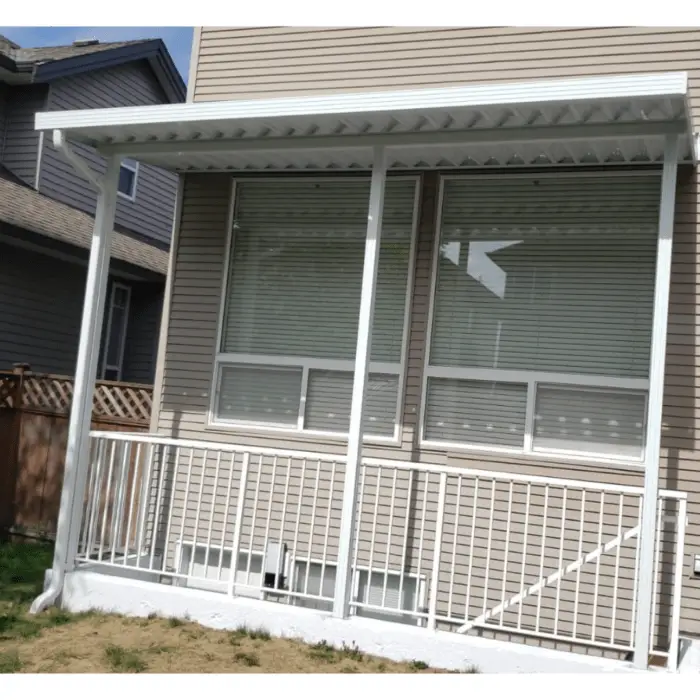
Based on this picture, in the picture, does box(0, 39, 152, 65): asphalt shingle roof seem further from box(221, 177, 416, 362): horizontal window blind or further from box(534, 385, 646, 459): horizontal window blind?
box(534, 385, 646, 459): horizontal window blind

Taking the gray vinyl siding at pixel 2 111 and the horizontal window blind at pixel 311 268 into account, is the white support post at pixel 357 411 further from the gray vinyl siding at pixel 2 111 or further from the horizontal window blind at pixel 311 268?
the gray vinyl siding at pixel 2 111

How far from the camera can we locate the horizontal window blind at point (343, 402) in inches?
A: 260

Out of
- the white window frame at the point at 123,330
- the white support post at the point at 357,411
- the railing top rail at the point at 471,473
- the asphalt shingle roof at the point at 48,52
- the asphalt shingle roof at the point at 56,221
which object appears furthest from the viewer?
the white window frame at the point at 123,330

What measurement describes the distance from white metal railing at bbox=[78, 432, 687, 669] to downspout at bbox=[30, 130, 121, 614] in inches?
5.8

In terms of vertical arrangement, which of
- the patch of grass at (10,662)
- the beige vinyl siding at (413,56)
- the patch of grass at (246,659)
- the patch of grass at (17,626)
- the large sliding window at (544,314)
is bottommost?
the patch of grass at (10,662)

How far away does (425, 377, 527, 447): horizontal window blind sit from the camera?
6.29 meters

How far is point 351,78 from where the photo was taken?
7090 mm

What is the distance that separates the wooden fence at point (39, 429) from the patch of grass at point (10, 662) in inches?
163

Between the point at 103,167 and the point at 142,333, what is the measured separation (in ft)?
9.20

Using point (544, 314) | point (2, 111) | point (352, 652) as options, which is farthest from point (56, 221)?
point (352, 652)

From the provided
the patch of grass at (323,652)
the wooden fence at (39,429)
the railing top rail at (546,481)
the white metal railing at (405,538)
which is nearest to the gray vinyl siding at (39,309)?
the wooden fence at (39,429)

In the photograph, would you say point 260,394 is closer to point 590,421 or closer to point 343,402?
point 343,402
